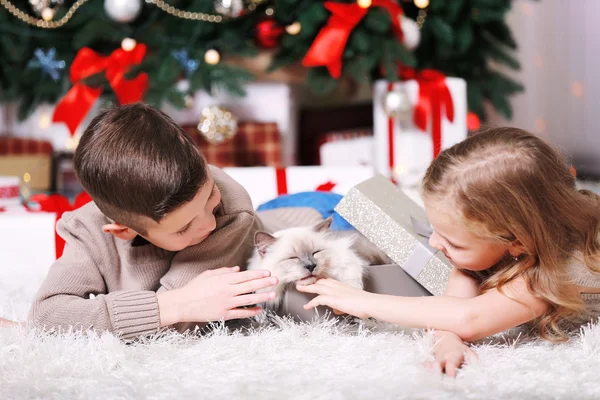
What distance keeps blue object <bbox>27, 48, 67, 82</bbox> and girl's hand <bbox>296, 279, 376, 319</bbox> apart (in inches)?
67.5

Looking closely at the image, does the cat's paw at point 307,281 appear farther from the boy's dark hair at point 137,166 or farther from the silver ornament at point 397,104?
the silver ornament at point 397,104

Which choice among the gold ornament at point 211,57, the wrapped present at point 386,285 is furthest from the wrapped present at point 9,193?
the wrapped present at point 386,285

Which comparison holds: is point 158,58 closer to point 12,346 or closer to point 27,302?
point 27,302

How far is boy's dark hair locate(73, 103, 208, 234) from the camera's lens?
3.20 feet

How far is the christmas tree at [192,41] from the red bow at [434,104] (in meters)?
0.14

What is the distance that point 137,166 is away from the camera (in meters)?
0.97

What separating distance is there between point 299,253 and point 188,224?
0.64ft

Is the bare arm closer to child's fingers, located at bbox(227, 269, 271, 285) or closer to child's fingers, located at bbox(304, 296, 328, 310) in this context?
child's fingers, located at bbox(304, 296, 328, 310)

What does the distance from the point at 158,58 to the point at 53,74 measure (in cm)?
45

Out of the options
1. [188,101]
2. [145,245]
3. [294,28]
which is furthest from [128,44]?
[145,245]

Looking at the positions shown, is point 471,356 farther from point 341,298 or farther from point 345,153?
point 345,153

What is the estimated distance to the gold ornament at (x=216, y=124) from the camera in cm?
235

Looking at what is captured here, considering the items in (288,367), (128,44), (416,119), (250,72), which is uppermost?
(128,44)

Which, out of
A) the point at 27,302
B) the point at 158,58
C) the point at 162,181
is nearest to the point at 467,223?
the point at 162,181
